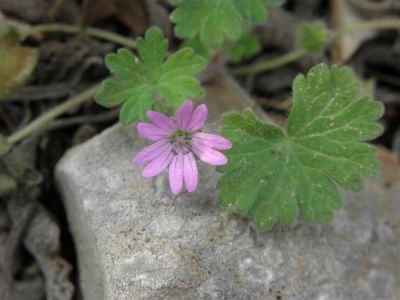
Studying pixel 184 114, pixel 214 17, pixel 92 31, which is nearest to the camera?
pixel 184 114

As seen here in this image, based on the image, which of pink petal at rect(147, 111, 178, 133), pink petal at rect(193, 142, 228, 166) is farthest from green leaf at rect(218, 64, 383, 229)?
pink petal at rect(147, 111, 178, 133)

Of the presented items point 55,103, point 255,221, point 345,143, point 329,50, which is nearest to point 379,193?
point 345,143

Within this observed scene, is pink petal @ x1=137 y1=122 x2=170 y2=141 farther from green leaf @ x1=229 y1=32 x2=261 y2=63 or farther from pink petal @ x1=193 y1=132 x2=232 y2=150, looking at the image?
green leaf @ x1=229 y1=32 x2=261 y2=63

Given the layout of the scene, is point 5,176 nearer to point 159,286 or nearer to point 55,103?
point 55,103

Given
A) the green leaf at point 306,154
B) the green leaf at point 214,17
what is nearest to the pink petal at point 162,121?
the green leaf at point 306,154

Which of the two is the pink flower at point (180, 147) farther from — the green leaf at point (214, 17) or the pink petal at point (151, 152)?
the green leaf at point (214, 17)

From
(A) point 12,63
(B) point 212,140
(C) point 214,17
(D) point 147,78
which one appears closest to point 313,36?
(C) point 214,17

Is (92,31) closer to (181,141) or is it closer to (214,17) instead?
(214,17)
